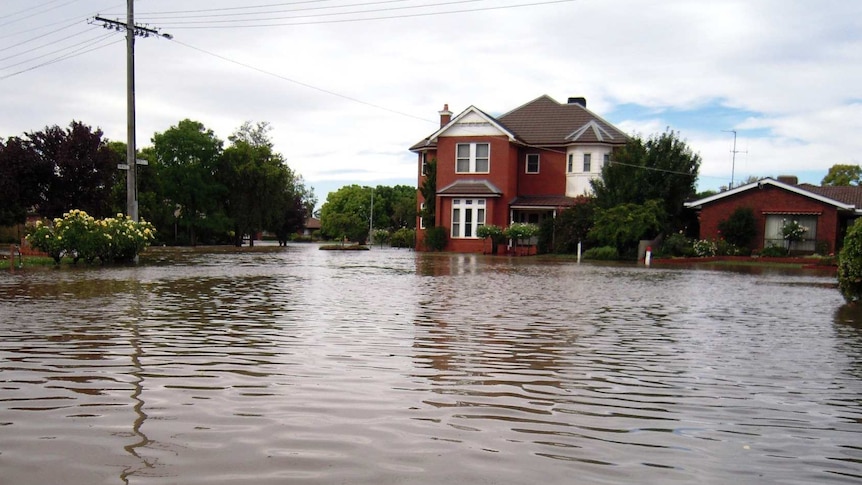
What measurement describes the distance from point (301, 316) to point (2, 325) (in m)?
3.78

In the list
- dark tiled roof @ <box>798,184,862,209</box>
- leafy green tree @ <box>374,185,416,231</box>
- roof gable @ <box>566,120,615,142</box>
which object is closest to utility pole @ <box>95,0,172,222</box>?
roof gable @ <box>566,120,615,142</box>

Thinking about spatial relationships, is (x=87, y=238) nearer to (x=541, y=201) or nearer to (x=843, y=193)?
(x=541, y=201)

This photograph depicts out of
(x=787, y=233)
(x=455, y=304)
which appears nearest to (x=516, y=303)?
(x=455, y=304)

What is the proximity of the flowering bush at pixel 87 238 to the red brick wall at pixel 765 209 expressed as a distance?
91.9ft

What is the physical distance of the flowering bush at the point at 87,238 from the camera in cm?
2156

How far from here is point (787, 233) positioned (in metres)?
34.0

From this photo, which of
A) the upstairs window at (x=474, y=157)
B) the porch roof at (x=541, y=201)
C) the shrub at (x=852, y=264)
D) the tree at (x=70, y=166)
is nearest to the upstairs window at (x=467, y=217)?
the porch roof at (x=541, y=201)

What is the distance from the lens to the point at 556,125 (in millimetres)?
44469

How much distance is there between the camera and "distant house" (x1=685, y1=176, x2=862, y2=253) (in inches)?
1346

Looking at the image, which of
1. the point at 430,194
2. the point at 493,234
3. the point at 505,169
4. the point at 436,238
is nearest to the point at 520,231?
the point at 493,234

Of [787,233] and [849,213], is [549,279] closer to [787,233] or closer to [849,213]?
[787,233]

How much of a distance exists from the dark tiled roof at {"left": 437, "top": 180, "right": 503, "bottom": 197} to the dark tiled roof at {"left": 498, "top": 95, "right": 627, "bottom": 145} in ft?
13.9

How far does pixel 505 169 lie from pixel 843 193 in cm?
1912

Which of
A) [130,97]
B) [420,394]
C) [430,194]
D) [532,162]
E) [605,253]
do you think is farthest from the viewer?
[532,162]
